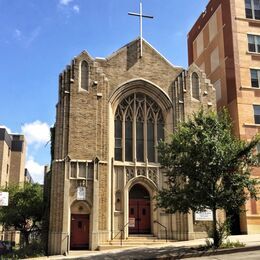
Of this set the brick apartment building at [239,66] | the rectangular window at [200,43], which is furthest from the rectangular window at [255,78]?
the rectangular window at [200,43]

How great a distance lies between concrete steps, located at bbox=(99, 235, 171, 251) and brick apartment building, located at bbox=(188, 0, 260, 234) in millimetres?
7463

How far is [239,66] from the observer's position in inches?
1296

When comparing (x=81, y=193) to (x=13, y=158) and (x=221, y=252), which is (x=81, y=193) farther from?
(x=13, y=158)

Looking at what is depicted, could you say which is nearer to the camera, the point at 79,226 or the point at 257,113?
the point at 79,226

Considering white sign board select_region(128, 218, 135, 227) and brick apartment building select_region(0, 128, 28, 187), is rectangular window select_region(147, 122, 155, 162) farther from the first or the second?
brick apartment building select_region(0, 128, 28, 187)

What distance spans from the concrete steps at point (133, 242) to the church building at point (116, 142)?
1.19ft

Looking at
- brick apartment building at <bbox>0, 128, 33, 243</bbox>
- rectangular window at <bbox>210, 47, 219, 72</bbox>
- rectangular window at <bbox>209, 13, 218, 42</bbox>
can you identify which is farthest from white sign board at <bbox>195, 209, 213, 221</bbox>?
brick apartment building at <bbox>0, 128, 33, 243</bbox>

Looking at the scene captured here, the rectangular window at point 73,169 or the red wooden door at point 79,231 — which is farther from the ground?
A: the rectangular window at point 73,169

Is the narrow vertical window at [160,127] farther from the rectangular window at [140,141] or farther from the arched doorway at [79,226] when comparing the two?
the arched doorway at [79,226]

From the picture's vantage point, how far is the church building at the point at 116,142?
25328 mm

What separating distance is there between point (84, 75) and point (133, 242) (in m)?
11.8

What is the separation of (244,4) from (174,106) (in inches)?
489

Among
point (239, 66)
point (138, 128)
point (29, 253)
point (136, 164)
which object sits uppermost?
point (239, 66)

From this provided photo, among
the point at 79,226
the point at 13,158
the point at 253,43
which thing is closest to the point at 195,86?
the point at 253,43
